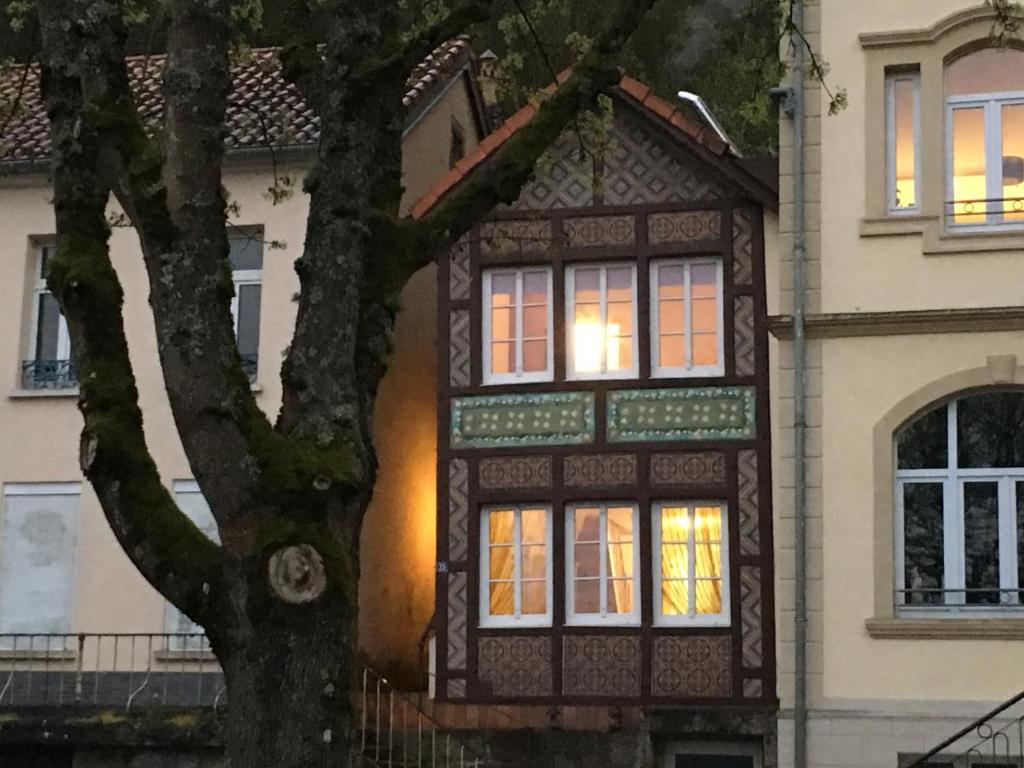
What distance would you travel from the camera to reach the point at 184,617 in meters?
21.4

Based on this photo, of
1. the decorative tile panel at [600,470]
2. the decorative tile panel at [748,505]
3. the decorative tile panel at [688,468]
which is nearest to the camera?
the decorative tile panel at [748,505]

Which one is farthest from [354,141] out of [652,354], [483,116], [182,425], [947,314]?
[483,116]

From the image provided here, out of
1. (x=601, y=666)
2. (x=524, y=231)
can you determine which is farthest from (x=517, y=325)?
(x=601, y=666)

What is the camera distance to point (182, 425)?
29.9 ft

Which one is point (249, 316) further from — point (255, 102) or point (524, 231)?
point (524, 231)

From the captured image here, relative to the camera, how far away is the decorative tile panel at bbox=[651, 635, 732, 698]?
19.5 meters

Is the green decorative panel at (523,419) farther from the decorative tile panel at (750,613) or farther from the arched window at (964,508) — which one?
the arched window at (964,508)

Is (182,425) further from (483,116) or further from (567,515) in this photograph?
(483,116)

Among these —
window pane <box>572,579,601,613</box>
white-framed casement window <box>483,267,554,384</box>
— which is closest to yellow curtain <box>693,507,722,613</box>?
window pane <box>572,579,601,613</box>

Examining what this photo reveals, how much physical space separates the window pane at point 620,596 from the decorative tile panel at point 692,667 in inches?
22.3

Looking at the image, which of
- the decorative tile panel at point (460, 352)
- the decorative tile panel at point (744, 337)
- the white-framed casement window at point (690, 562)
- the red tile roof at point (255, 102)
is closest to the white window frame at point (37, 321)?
the red tile roof at point (255, 102)

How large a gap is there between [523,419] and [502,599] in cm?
199

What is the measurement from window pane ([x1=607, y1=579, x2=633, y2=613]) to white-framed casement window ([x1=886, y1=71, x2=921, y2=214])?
4989 millimetres

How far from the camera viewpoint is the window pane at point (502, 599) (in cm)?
2047
